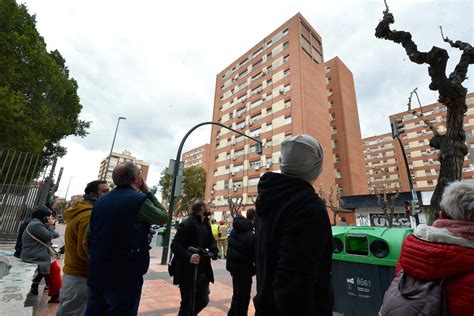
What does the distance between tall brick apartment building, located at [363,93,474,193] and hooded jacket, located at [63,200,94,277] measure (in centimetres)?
5623

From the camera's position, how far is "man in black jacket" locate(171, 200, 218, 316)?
3346 mm

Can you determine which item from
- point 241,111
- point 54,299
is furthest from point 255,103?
point 54,299

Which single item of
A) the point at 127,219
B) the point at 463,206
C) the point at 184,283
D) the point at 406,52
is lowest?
the point at 184,283

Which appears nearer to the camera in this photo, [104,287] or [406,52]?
[104,287]

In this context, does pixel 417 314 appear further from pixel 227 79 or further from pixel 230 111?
pixel 227 79

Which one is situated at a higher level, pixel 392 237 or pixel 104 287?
pixel 392 237

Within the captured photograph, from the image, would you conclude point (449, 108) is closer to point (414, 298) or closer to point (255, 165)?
point (414, 298)

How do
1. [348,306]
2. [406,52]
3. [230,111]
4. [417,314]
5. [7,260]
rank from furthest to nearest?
[230,111]
[406,52]
[7,260]
[348,306]
[417,314]

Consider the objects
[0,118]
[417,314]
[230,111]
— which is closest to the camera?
[417,314]

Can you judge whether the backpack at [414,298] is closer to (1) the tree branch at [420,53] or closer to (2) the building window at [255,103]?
(1) the tree branch at [420,53]

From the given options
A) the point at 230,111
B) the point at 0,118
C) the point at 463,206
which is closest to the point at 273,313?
the point at 463,206

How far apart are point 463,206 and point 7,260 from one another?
688cm

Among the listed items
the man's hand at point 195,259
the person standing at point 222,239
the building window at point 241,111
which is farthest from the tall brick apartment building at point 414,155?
the man's hand at point 195,259

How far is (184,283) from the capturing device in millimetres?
3414
